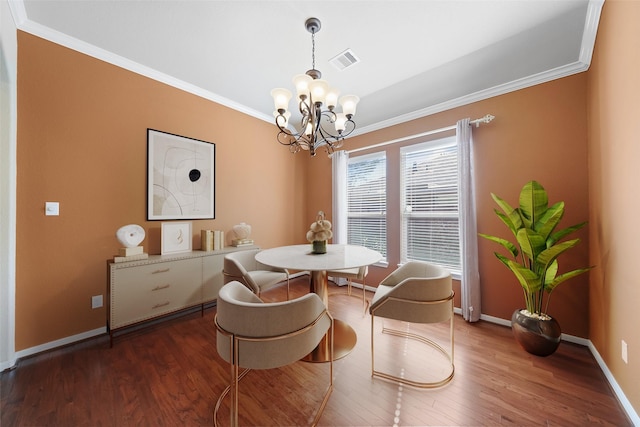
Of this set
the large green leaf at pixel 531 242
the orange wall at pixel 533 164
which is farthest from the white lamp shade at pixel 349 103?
the large green leaf at pixel 531 242

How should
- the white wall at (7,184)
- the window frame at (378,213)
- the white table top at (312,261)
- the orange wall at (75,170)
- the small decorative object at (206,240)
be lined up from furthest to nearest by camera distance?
the window frame at (378,213) → the small decorative object at (206,240) → the orange wall at (75,170) → the white wall at (7,184) → the white table top at (312,261)

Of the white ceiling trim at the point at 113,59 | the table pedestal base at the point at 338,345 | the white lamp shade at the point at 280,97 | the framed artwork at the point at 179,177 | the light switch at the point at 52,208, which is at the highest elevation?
the white ceiling trim at the point at 113,59

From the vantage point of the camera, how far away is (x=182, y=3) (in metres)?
1.79

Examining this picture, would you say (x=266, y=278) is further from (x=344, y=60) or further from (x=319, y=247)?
(x=344, y=60)

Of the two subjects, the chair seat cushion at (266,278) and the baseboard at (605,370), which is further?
the chair seat cushion at (266,278)

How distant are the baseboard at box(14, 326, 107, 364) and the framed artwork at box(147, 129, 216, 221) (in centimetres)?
119

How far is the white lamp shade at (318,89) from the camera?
1.69 m

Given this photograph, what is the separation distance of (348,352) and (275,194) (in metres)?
2.71

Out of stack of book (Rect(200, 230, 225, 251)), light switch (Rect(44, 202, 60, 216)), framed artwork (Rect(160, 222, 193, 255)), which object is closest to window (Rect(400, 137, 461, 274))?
stack of book (Rect(200, 230, 225, 251))

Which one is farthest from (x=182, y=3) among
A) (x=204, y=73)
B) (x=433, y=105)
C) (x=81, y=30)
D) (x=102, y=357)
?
(x=102, y=357)

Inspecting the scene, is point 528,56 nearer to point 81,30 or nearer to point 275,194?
point 275,194

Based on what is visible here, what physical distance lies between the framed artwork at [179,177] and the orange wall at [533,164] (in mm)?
3069

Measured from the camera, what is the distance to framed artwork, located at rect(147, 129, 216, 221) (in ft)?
8.34

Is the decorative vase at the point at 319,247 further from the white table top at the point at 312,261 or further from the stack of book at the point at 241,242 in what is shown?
the stack of book at the point at 241,242
